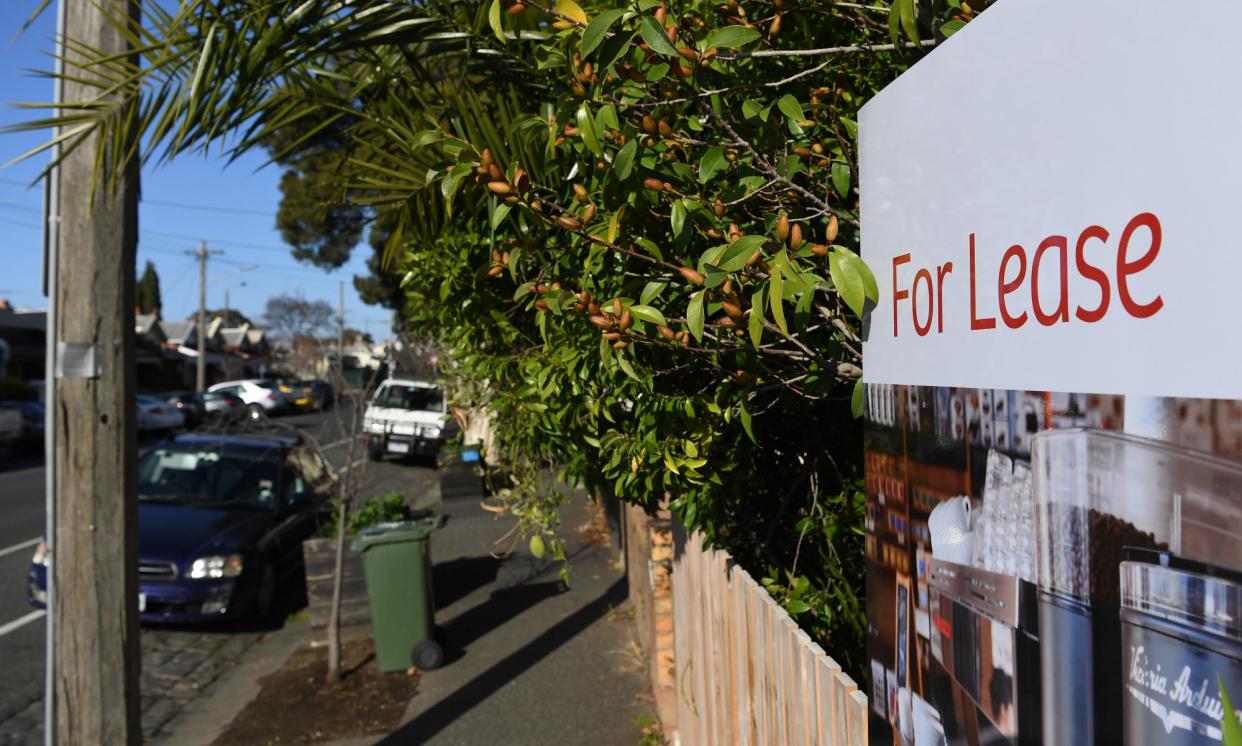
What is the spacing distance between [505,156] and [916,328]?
272cm

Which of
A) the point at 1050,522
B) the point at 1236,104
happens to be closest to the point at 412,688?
the point at 1050,522

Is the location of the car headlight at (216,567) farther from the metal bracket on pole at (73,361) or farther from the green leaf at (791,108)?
the green leaf at (791,108)

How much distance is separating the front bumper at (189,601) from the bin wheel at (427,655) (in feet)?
7.32

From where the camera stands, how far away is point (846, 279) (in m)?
1.75

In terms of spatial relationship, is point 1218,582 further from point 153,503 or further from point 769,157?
point 153,503

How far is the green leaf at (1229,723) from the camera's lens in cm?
93

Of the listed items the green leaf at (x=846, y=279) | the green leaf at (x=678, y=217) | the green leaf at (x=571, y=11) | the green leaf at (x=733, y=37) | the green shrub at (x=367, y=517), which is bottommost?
the green shrub at (x=367, y=517)

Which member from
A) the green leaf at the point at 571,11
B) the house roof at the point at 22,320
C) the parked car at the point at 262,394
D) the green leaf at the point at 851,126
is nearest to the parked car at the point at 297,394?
the parked car at the point at 262,394

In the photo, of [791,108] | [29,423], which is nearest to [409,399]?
[29,423]

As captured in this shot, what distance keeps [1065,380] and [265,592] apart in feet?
29.2

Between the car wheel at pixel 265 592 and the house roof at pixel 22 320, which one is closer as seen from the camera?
the car wheel at pixel 265 592

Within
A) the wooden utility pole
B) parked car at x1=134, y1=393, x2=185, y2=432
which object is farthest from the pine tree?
the wooden utility pole

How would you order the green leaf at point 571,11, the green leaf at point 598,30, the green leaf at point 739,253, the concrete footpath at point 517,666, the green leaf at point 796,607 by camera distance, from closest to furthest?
the green leaf at point 739,253 < the green leaf at point 598,30 < the green leaf at point 571,11 < the green leaf at point 796,607 < the concrete footpath at point 517,666

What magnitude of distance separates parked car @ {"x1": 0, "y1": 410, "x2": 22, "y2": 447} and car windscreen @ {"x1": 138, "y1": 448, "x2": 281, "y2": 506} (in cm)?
1953
